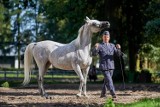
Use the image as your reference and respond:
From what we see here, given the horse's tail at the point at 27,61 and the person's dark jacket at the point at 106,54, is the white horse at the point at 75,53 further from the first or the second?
the person's dark jacket at the point at 106,54

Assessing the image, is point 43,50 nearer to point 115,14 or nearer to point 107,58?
point 107,58

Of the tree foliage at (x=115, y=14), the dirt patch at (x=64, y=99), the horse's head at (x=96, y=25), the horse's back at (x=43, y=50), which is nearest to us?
the dirt patch at (x=64, y=99)

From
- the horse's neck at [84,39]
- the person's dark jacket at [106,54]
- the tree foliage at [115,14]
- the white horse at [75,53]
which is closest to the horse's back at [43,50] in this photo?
the white horse at [75,53]

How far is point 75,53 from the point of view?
14.4 m

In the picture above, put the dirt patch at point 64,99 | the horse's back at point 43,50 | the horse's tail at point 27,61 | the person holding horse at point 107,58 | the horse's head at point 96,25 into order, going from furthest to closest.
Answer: the horse's tail at point 27,61 < the horse's back at point 43,50 < the horse's head at point 96,25 < the person holding horse at point 107,58 < the dirt patch at point 64,99

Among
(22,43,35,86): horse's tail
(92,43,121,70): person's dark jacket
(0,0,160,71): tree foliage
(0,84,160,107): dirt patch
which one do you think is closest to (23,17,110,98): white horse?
(22,43,35,86): horse's tail

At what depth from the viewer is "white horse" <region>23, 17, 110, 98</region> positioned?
14203mm

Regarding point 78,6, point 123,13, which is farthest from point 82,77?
point 123,13

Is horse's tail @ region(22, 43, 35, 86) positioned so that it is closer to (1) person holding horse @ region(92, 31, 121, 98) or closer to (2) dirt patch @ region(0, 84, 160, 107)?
(2) dirt patch @ region(0, 84, 160, 107)

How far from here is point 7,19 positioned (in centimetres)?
7275

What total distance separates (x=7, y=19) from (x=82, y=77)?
6028cm

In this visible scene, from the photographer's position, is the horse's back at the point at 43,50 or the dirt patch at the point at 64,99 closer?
the dirt patch at the point at 64,99

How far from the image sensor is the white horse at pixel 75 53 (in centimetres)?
1420

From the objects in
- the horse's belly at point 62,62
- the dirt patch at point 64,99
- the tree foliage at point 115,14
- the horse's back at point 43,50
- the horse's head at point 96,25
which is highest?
the tree foliage at point 115,14
